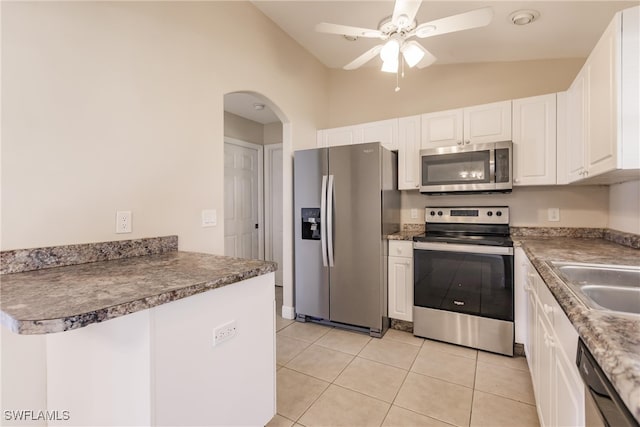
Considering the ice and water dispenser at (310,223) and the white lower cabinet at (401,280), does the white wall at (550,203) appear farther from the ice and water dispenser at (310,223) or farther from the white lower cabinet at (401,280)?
the ice and water dispenser at (310,223)

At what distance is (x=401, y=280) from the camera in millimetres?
2732

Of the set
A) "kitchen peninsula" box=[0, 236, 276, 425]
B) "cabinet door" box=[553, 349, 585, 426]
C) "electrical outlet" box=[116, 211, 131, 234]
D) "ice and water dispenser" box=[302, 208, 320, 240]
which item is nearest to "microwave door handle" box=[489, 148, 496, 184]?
"ice and water dispenser" box=[302, 208, 320, 240]

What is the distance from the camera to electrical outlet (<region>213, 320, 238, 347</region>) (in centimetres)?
121

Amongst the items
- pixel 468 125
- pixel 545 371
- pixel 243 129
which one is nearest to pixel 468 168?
pixel 468 125

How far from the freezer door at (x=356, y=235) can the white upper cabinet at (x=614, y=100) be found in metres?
1.39

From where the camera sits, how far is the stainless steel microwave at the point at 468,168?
2438mm

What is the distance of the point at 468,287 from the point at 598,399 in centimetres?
183

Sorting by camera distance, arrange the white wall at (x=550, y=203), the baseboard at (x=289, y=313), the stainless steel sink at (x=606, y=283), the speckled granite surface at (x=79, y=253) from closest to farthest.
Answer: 1. the stainless steel sink at (x=606, y=283)
2. the speckled granite surface at (x=79, y=253)
3. the white wall at (x=550, y=203)
4. the baseboard at (x=289, y=313)

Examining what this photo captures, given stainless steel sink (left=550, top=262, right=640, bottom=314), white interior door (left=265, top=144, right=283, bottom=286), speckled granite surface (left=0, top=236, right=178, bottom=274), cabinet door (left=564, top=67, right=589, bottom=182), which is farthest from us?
white interior door (left=265, top=144, right=283, bottom=286)

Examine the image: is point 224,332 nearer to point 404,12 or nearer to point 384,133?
point 404,12

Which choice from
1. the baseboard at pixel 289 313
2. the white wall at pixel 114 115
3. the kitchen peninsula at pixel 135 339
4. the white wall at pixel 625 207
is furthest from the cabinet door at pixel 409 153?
the kitchen peninsula at pixel 135 339

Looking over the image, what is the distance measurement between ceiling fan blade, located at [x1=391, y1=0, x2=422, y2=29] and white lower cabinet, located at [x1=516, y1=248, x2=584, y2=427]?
1641 millimetres

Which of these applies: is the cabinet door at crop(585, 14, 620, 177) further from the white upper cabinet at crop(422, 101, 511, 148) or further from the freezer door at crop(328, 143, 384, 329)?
the freezer door at crop(328, 143, 384, 329)

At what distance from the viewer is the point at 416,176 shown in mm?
2885
